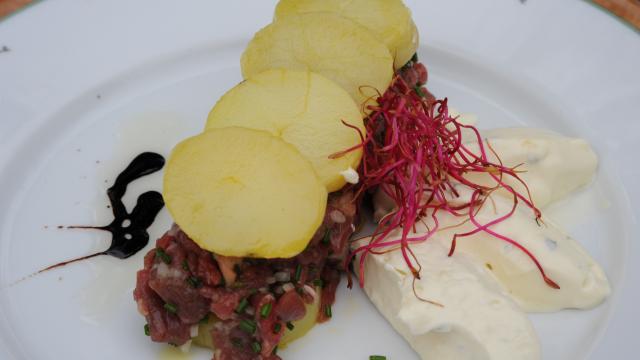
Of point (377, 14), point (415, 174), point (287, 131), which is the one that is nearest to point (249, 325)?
point (287, 131)

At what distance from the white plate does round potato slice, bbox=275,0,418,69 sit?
86 cm

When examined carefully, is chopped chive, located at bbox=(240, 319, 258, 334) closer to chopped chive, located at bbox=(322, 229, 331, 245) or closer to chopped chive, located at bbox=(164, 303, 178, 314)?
chopped chive, located at bbox=(164, 303, 178, 314)

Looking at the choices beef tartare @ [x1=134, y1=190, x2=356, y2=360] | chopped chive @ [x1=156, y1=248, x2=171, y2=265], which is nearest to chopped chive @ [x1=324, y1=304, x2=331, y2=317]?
beef tartare @ [x1=134, y1=190, x2=356, y2=360]

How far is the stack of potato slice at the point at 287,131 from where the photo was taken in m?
2.17

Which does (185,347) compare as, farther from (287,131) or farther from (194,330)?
(287,131)

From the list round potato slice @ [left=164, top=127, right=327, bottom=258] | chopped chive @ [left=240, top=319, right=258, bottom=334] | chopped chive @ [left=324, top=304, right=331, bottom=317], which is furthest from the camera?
chopped chive @ [left=324, top=304, right=331, bottom=317]

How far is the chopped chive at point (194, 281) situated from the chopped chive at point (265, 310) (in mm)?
276

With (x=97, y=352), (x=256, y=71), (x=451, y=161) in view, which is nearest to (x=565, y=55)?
(x=451, y=161)

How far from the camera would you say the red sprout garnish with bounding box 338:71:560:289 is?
9.07 feet

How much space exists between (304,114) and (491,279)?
3.81ft

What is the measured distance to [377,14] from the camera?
10.1ft

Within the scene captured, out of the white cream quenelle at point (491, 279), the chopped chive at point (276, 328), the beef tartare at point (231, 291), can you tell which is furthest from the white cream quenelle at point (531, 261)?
the chopped chive at point (276, 328)

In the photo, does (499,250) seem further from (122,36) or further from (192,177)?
(122,36)

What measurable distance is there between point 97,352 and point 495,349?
1757mm
